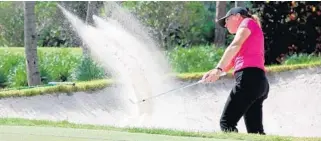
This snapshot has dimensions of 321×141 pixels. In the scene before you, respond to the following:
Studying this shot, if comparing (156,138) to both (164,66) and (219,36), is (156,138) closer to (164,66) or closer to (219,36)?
(164,66)

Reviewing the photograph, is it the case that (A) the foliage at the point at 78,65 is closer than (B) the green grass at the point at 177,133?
No

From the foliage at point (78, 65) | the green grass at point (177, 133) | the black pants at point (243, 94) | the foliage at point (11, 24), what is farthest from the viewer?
the foliage at point (11, 24)

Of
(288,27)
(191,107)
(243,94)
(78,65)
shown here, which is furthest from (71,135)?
(288,27)

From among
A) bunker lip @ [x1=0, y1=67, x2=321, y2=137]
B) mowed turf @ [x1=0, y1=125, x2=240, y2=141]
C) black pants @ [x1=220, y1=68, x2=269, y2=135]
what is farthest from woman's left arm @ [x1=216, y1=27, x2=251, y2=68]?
bunker lip @ [x1=0, y1=67, x2=321, y2=137]

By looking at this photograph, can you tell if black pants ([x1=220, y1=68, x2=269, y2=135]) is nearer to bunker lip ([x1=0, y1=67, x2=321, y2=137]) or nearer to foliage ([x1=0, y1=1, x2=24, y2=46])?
bunker lip ([x1=0, y1=67, x2=321, y2=137])

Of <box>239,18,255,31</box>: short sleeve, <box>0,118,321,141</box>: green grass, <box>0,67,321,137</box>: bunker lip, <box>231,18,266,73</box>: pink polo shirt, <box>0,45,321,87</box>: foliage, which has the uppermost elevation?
<box>239,18,255,31</box>: short sleeve

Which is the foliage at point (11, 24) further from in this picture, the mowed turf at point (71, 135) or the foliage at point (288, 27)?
the mowed turf at point (71, 135)

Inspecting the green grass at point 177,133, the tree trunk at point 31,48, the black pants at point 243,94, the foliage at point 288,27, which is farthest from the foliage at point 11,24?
the black pants at point 243,94

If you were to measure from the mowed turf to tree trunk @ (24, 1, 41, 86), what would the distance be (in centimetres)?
690

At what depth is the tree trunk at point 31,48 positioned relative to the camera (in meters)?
14.5

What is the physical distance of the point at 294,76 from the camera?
1420 cm

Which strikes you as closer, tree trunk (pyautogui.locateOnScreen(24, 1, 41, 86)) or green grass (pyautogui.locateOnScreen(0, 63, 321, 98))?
green grass (pyautogui.locateOnScreen(0, 63, 321, 98))

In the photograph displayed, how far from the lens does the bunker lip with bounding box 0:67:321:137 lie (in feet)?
39.6

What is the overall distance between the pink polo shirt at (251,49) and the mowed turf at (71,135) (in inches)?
44.3
